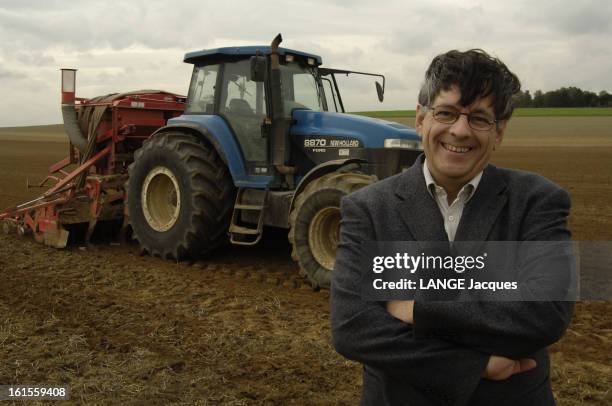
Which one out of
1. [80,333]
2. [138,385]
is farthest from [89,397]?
[80,333]

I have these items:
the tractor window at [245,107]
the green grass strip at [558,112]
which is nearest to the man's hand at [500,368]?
the tractor window at [245,107]

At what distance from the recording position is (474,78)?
168 cm

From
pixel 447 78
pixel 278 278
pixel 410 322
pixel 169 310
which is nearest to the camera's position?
pixel 410 322

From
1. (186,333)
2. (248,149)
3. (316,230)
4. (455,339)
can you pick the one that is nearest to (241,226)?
(248,149)

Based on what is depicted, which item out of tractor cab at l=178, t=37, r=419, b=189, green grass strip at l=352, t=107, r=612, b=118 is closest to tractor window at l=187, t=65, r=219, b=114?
tractor cab at l=178, t=37, r=419, b=189

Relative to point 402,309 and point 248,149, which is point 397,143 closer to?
point 248,149

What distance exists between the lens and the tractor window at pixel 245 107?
653cm

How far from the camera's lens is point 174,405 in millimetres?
3355

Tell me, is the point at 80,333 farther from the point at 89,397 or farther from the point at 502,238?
the point at 502,238

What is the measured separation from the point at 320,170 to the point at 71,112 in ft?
13.8

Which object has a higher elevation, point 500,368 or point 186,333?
point 500,368

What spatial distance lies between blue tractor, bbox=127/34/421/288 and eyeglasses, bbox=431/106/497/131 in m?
4.04

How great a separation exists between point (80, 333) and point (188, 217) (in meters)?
2.27

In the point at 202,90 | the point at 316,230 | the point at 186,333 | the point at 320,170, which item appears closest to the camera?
the point at 186,333
